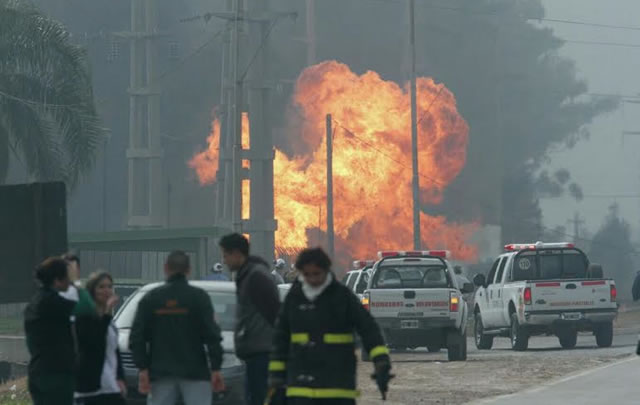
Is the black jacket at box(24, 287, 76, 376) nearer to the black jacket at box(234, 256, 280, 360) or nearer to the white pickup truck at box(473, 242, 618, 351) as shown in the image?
the black jacket at box(234, 256, 280, 360)

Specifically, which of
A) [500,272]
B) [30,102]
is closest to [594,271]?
[500,272]

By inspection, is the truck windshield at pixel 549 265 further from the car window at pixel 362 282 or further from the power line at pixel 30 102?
the power line at pixel 30 102

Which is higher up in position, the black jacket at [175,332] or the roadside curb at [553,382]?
the black jacket at [175,332]

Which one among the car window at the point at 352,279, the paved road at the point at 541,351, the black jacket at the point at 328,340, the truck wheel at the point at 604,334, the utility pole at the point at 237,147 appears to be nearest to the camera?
the black jacket at the point at 328,340

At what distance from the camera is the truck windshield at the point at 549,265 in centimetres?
3300

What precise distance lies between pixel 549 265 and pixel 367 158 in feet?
121

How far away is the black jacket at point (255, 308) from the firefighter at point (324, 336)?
234cm

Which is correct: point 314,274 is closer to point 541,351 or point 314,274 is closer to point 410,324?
point 410,324

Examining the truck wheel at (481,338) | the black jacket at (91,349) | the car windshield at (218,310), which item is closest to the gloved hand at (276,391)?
the black jacket at (91,349)

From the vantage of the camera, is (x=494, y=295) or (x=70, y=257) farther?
(x=494, y=295)

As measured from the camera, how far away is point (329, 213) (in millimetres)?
56375

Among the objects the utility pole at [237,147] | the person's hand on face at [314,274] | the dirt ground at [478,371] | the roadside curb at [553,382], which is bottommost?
the dirt ground at [478,371]

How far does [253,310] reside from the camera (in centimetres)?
1305

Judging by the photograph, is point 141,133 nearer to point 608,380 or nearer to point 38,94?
point 38,94
